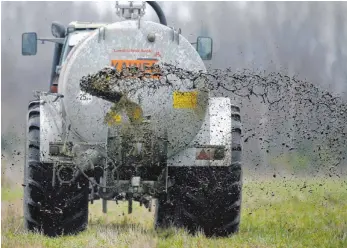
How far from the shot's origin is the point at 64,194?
372 inches

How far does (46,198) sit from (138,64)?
1.66m

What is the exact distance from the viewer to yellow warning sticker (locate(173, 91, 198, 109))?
8.55m

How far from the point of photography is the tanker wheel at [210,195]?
931cm

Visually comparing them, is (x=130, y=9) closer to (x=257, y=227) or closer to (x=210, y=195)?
(x=210, y=195)

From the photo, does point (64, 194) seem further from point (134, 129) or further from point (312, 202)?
point (312, 202)

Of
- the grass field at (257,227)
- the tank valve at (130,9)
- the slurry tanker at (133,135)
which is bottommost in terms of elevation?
the grass field at (257,227)

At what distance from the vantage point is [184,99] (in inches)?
336

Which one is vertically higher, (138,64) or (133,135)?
(138,64)

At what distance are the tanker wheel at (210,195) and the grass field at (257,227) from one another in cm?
16

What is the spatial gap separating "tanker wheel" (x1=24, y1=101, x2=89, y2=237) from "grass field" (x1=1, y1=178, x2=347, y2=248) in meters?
0.14

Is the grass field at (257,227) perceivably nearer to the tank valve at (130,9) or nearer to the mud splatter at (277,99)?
the mud splatter at (277,99)

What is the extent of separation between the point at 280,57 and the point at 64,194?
13.6 feet

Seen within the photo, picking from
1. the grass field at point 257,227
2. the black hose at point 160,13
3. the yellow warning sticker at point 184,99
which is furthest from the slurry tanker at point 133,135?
the black hose at point 160,13

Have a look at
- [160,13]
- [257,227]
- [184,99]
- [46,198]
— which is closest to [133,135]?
[184,99]
